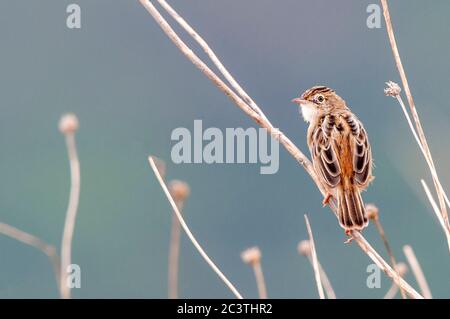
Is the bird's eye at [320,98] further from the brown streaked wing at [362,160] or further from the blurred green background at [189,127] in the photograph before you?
the blurred green background at [189,127]

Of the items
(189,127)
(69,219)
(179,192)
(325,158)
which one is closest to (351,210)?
(325,158)

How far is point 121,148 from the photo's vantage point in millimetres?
70625

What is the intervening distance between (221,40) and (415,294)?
230 ft

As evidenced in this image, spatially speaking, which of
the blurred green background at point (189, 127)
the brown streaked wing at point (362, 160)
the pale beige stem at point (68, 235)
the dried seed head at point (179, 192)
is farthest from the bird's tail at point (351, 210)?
the blurred green background at point (189, 127)

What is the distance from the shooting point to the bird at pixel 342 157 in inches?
241

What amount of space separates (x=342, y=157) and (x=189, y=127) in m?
41.2

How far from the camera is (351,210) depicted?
5.87 m

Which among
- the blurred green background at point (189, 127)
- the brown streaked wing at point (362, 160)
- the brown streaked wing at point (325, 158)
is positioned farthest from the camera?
the blurred green background at point (189, 127)

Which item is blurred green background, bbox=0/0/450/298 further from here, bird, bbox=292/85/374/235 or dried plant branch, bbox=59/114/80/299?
dried plant branch, bbox=59/114/80/299

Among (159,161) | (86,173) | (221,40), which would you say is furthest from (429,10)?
(159,161)

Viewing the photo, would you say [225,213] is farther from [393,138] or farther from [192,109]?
[393,138]

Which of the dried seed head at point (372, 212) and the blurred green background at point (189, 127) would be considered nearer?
the dried seed head at point (372, 212)

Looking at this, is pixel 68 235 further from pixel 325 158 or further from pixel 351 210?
pixel 325 158

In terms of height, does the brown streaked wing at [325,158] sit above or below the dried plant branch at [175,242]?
above
